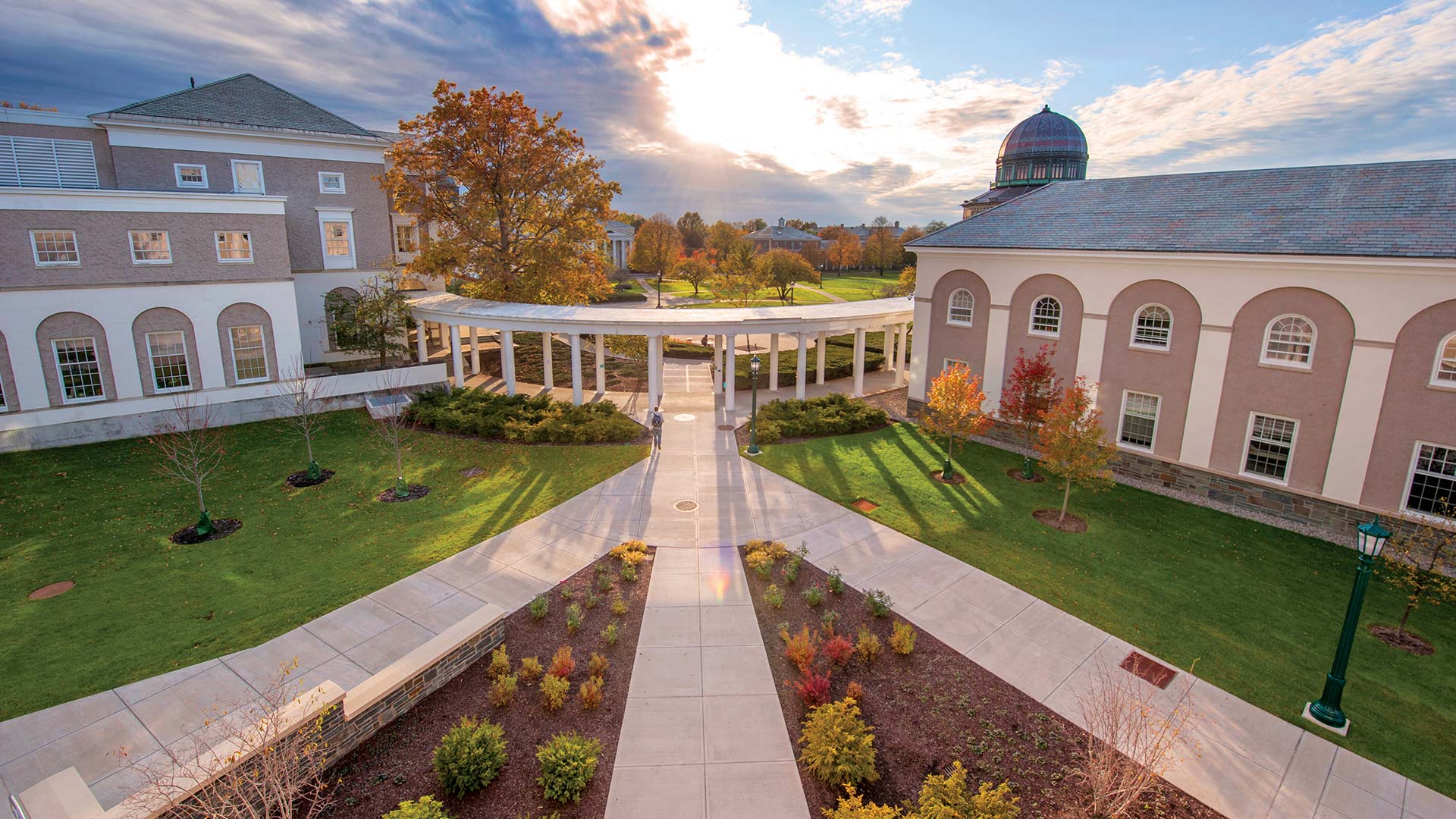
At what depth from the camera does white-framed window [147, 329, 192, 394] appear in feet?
79.3

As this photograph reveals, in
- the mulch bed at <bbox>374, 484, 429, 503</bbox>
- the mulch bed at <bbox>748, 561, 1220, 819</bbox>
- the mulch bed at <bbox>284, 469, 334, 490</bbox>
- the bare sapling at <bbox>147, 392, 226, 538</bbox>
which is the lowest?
the mulch bed at <bbox>748, 561, 1220, 819</bbox>

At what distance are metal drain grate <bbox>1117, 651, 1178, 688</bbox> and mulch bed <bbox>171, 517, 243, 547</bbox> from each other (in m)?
21.6

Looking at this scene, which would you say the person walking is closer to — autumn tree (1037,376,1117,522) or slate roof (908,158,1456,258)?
autumn tree (1037,376,1117,522)

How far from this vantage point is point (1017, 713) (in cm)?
1108

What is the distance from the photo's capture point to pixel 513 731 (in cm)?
1032

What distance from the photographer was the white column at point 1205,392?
1972cm

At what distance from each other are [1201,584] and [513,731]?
16.1 meters

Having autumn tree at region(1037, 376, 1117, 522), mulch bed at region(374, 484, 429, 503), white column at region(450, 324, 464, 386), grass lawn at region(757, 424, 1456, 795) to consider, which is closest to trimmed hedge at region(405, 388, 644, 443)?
white column at region(450, 324, 464, 386)

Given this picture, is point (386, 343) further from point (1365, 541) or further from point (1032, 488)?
point (1365, 541)

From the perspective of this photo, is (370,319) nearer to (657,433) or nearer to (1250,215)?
(657,433)

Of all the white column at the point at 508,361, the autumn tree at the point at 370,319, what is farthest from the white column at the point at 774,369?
the autumn tree at the point at 370,319

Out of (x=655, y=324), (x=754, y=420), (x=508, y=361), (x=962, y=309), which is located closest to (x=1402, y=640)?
(x=962, y=309)

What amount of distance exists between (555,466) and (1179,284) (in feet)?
70.4

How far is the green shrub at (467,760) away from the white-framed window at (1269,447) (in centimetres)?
2228
